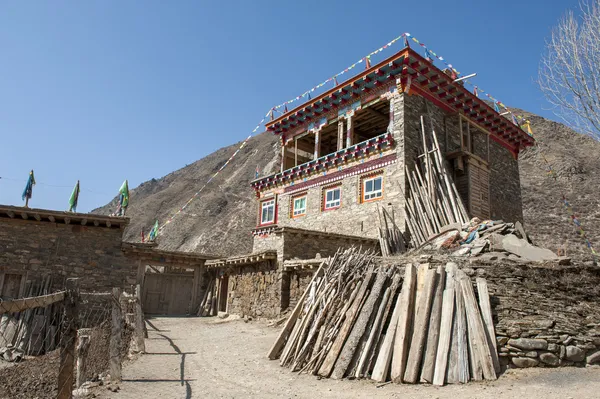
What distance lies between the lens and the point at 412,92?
1739 cm

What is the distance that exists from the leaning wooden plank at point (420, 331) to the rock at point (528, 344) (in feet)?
4.82

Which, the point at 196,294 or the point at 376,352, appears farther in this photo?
the point at 196,294

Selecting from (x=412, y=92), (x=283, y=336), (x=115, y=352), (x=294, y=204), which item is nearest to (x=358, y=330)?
(x=283, y=336)

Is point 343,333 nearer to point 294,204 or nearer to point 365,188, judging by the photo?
point 365,188

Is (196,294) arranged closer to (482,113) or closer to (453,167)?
(453,167)

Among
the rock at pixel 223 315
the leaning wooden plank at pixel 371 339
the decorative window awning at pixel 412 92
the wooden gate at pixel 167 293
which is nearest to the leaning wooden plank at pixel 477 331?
the leaning wooden plank at pixel 371 339

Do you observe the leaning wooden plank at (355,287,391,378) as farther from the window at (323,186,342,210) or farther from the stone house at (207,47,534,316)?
the window at (323,186,342,210)

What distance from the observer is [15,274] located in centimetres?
1620

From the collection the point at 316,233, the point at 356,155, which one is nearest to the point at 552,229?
the point at 356,155

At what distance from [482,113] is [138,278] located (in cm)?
1902

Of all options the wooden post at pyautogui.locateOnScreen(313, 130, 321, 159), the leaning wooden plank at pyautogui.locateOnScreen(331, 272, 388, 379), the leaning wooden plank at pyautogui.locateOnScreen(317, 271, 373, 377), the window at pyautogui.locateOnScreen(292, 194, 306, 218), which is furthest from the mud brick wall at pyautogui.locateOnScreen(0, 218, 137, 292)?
the leaning wooden plank at pyautogui.locateOnScreen(331, 272, 388, 379)

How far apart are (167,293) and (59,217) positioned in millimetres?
6926

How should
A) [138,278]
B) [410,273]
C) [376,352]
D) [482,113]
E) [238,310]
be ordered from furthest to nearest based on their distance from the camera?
[482,113]
[138,278]
[238,310]
[410,273]
[376,352]

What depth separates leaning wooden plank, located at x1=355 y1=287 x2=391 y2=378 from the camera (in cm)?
699
